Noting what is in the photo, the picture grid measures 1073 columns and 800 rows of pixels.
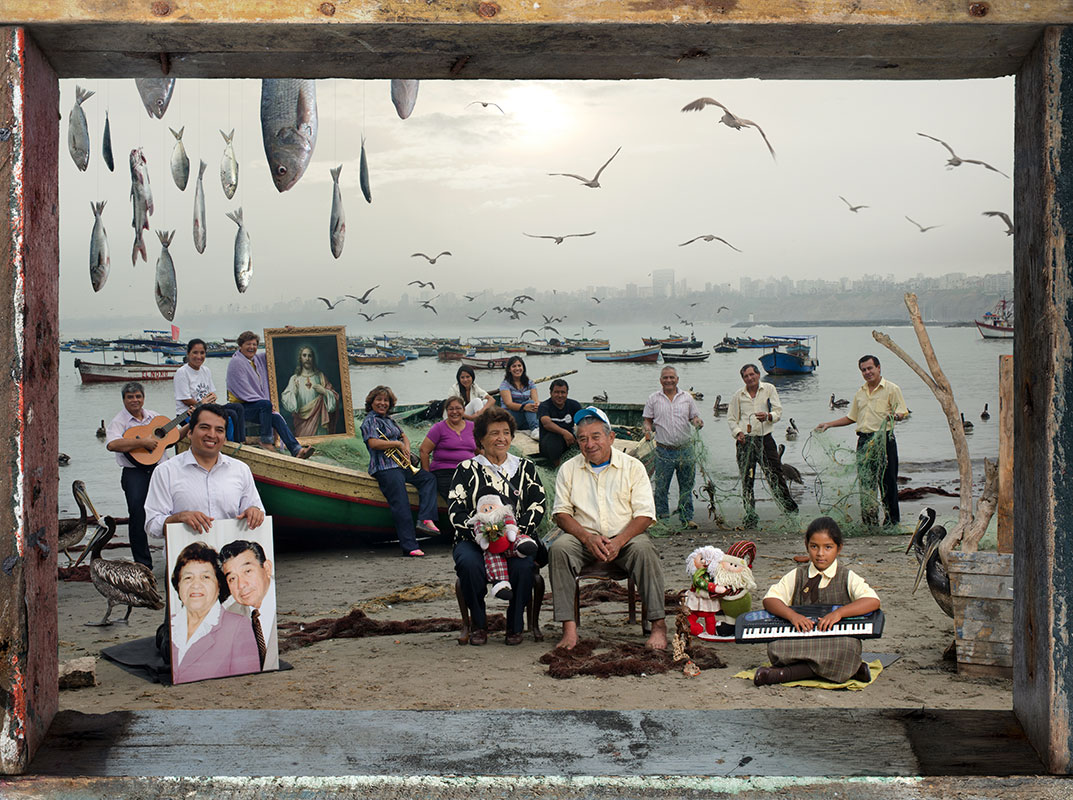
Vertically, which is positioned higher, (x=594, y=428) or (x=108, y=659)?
(x=594, y=428)

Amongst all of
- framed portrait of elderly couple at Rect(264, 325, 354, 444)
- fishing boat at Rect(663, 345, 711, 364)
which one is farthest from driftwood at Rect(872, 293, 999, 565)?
fishing boat at Rect(663, 345, 711, 364)

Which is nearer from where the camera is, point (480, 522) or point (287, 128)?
point (480, 522)

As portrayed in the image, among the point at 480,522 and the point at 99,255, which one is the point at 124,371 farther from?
the point at 480,522

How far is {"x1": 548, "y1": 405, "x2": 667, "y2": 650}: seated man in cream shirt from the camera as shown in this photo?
228 inches

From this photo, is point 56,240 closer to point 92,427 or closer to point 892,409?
point 892,409

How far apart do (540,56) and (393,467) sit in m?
6.21

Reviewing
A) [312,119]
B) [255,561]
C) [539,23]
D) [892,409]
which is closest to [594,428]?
[255,561]

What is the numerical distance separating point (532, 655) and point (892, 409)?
5.07 metres

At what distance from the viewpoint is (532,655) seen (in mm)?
5762

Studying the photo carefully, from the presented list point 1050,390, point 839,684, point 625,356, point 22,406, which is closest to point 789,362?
point 625,356

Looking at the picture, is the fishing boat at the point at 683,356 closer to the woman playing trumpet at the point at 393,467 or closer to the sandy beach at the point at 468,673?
the woman playing trumpet at the point at 393,467

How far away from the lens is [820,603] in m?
5.11

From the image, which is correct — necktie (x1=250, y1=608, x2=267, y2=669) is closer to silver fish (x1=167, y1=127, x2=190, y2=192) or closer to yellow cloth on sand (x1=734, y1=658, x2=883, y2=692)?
yellow cloth on sand (x1=734, y1=658, x2=883, y2=692)

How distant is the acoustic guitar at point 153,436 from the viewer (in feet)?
26.1
